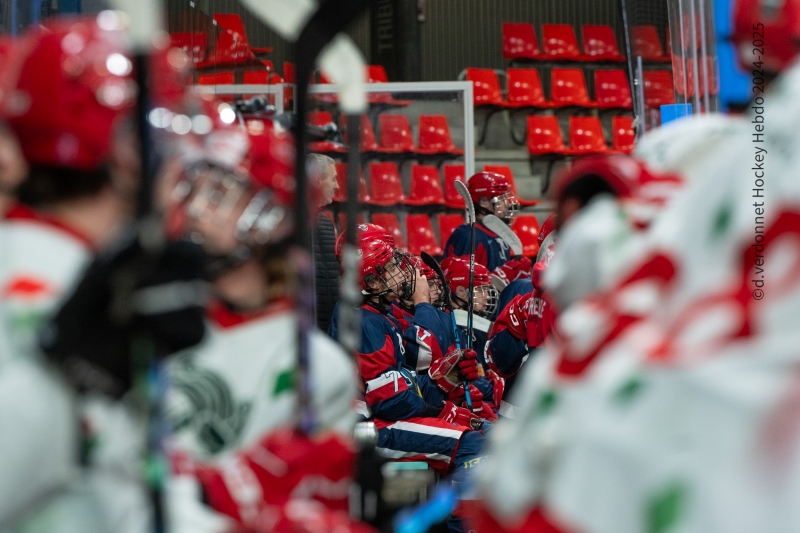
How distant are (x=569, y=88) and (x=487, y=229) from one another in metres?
4.65

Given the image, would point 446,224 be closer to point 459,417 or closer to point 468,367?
point 468,367

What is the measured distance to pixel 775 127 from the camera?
823 millimetres

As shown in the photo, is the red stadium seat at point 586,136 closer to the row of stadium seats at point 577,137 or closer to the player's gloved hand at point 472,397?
the row of stadium seats at point 577,137

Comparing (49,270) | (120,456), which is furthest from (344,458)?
(49,270)

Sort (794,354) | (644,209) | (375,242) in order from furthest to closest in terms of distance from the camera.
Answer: (375,242), (644,209), (794,354)

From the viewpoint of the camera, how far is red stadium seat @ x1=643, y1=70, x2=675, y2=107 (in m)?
2.44

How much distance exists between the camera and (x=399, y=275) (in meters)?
4.18

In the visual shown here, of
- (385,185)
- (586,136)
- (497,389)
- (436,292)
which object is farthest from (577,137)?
(497,389)

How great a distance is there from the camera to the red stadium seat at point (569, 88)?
973cm

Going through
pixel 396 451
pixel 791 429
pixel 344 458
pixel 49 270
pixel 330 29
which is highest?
pixel 330 29

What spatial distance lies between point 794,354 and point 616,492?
0.18 m

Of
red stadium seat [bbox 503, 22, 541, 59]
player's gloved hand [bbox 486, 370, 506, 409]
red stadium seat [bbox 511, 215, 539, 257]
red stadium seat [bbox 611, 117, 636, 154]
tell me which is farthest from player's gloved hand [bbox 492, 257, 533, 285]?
red stadium seat [bbox 503, 22, 541, 59]

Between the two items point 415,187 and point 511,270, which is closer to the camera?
point 511,270

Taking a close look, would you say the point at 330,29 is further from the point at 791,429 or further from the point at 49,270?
the point at 791,429
